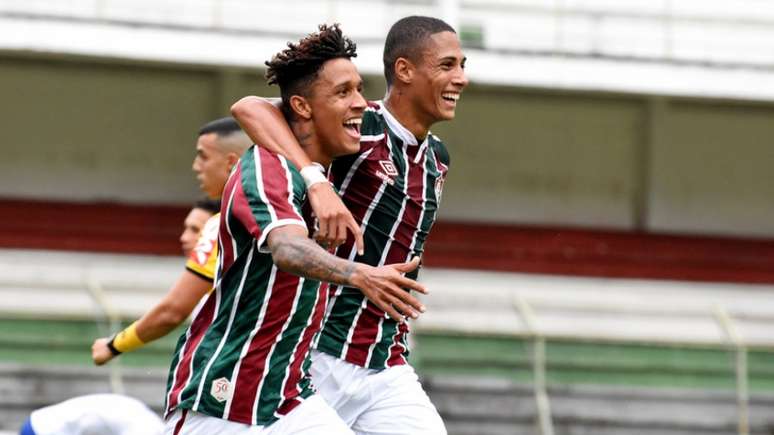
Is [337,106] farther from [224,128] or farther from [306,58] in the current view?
[224,128]

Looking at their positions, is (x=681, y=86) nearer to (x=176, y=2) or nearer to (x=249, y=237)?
(x=176, y=2)

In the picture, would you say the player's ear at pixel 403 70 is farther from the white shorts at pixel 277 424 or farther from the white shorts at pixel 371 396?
the white shorts at pixel 277 424

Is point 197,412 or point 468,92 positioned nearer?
point 197,412

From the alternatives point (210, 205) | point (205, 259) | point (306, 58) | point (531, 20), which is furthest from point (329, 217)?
point (531, 20)

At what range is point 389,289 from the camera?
4367mm

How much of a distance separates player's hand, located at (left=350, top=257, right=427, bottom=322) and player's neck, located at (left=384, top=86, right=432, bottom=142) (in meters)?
1.64

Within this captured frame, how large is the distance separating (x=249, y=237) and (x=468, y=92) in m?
13.3

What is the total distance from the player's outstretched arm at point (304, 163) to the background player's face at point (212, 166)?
6.49ft

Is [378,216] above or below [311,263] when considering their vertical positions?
above

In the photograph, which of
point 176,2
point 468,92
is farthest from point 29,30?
point 468,92

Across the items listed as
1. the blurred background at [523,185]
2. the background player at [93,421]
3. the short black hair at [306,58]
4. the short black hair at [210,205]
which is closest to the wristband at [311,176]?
the short black hair at [306,58]

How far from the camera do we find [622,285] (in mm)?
17094

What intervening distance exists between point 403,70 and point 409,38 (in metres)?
0.15

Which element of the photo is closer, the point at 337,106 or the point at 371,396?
the point at 337,106
